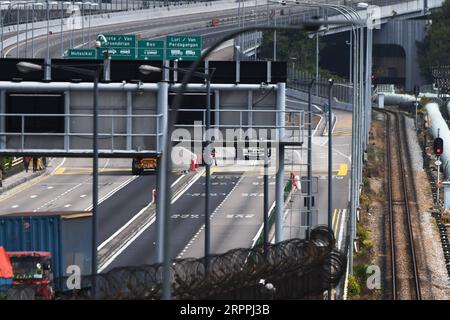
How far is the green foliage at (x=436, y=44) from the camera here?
154 meters

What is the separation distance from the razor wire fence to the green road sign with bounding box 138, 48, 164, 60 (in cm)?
4076

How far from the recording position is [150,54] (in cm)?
8662

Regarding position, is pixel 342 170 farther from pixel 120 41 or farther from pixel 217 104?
pixel 217 104

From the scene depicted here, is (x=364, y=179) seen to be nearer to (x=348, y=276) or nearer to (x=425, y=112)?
(x=348, y=276)

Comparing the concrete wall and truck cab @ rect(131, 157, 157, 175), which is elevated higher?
the concrete wall

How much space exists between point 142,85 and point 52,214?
8.53 meters

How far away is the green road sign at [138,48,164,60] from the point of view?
281 ft

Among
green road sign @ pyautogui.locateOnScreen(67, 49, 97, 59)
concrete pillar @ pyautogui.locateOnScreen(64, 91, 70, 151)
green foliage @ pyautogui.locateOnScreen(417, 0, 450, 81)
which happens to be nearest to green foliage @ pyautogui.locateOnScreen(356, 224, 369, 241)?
green road sign @ pyautogui.locateOnScreen(67, 49, 97, 59)

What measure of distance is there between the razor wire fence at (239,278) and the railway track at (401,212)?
10536 millimetres

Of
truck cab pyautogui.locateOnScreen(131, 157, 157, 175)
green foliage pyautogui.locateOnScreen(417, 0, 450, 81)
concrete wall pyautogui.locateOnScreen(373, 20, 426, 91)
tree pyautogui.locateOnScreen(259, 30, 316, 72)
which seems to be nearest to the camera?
truck cab pyautogui.locateOnScreen(131, 157, 157, 175)

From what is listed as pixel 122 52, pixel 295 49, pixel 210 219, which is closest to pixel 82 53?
pixel 122 52

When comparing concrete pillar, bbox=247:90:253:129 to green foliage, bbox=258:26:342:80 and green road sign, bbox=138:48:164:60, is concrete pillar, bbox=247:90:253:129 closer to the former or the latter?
green road sign, bbox=138:48:164:60

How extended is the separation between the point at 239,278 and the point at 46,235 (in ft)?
54.3

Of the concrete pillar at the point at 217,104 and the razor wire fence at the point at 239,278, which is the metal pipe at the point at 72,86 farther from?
the razor wire fence at the point at 239,278
